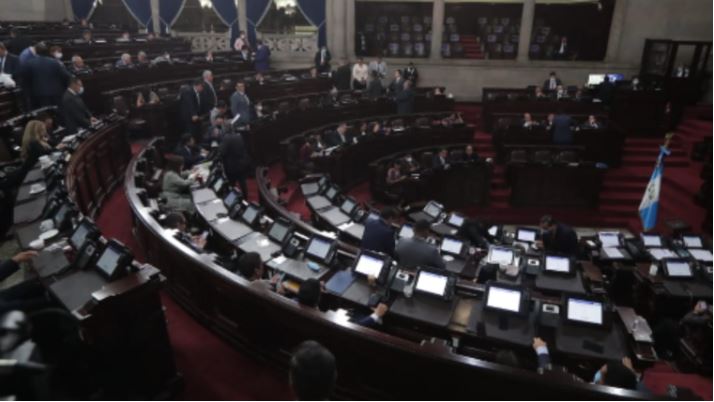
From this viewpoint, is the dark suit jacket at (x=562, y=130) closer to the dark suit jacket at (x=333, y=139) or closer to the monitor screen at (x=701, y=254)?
the dark suit jacket at (x=333, y=139)

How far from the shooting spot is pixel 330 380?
6.52 feet

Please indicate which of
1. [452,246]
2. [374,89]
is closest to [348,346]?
[452,246]

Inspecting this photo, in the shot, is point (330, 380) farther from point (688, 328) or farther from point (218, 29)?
point (218, 29)

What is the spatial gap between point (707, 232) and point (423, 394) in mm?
8938

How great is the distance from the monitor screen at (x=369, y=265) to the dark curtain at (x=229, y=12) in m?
14.3

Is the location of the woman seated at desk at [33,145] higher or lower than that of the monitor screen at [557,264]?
higher

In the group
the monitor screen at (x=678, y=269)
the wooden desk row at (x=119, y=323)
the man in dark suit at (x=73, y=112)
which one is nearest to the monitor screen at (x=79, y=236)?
the wooden desk row at (x=119, y=323)

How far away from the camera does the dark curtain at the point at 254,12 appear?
16258 millimetres

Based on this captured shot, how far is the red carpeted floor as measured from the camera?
11.7ft

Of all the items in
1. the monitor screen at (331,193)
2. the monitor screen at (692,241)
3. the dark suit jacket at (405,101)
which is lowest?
the monitor screen at (692,241)

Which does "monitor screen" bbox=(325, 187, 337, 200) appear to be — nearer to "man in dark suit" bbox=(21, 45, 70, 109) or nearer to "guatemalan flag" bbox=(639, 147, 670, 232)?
"man in dark suit" bbox=(21, 45, 70, 109)

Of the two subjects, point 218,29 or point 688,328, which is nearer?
point 688,328

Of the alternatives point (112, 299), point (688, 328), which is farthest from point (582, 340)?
point (112, 299)

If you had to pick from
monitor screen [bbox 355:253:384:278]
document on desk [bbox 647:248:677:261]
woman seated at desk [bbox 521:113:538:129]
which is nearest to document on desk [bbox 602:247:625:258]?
document on desk [bbox 647:248:677:261]
